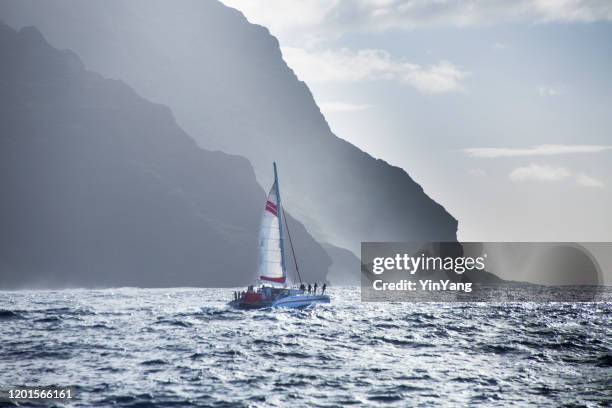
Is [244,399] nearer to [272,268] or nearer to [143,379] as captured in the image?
[143,379]

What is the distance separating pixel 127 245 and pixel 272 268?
12702 centimetres

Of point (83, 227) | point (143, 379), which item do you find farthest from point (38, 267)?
point (143, 379)

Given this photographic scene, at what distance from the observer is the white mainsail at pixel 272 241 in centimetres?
6881

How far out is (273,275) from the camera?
7038 centimetres

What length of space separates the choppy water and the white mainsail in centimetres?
1361

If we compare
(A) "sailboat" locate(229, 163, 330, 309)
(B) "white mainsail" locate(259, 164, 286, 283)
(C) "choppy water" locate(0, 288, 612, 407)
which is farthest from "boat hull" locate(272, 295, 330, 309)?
(C) "choppy water" locate(0, 288, 612, 407)

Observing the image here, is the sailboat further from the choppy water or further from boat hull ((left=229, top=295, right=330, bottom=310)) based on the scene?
the choppy water

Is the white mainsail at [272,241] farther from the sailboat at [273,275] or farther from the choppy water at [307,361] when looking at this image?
the choppy water at [307,361]

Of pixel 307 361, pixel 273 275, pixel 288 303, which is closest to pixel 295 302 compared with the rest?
pixel 288 303

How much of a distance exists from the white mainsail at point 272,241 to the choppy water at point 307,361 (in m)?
13.6

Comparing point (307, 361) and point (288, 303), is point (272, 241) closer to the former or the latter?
point (288, 303)

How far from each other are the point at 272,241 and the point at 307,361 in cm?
3589

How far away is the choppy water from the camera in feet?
84.0

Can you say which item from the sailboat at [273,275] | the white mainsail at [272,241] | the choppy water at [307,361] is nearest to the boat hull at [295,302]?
the sailboat at [273,275]
